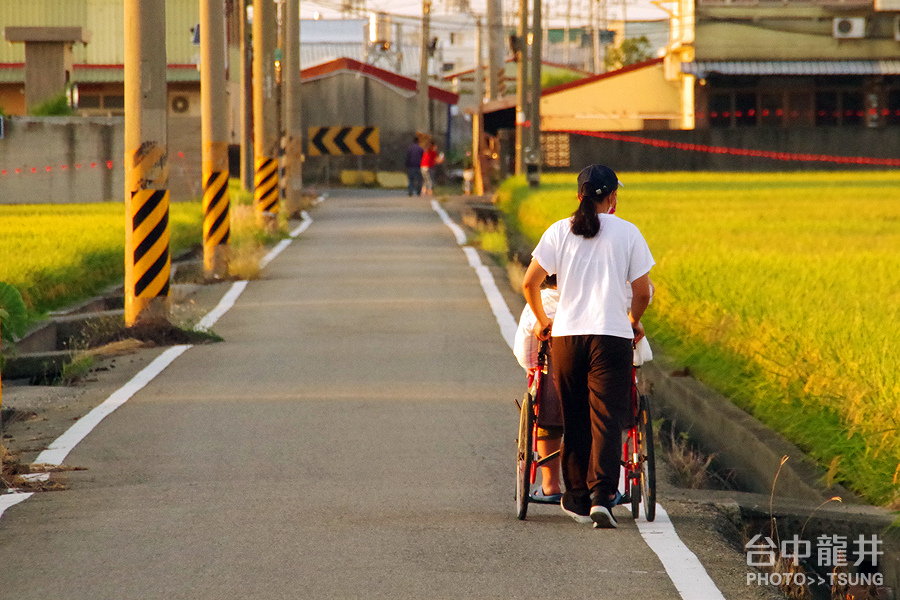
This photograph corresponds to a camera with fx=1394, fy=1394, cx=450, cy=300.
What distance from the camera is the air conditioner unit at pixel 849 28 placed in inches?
1996

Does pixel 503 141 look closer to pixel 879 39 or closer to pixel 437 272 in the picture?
pixel 879 39

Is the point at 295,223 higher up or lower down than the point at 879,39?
lower down

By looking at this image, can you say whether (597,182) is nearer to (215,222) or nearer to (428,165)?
(215,222)

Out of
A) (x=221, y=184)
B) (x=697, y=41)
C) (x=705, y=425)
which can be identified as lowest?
(x=705, y=425)

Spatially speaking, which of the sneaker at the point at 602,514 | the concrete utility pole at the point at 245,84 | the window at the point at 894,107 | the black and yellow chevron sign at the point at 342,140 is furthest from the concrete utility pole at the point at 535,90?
the sneaker at the point at 602,514

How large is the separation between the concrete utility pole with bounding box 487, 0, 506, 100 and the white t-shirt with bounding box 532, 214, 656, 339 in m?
44.6

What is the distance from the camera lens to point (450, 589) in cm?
584

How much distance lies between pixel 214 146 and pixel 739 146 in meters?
32.4

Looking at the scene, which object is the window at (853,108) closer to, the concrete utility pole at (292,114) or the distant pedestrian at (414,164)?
the distant pedestrian at (414,164)

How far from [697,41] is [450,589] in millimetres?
Answer: 47637

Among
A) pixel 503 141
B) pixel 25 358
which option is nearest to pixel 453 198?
pixel 503 141

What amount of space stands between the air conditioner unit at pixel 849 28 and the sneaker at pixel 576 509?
47.1m

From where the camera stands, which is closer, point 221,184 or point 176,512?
point 176,512

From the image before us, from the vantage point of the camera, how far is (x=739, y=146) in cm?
4934
